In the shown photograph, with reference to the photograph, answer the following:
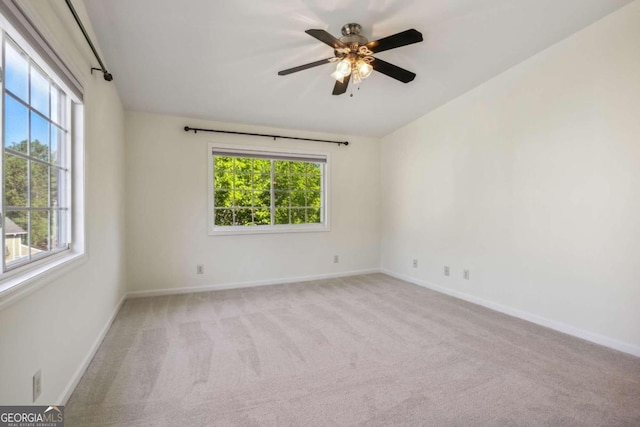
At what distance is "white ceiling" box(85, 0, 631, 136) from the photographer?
90.8 inches

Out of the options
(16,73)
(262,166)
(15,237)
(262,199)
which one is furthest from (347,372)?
(262,166)

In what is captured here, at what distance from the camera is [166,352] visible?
2.36 m

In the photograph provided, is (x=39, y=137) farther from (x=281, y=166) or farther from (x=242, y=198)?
(x=281, y=166)

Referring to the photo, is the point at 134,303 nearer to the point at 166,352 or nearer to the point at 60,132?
the point at 166,352

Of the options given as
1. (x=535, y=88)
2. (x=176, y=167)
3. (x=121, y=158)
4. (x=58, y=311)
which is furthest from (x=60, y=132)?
(x=535, y=88)

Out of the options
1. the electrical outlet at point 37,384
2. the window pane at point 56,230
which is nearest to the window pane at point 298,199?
the window pane at point 56,230

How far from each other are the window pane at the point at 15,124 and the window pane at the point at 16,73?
59mm

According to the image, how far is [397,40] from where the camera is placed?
2117 mm

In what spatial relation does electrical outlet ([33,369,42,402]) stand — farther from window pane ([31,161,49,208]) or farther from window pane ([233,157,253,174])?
window pane ([233,157,253,174])

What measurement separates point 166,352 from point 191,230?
1939 mm

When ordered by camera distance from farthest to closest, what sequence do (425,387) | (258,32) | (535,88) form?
(535,88)
(258,32)
(425,387)

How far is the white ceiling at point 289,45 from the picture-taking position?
231cm

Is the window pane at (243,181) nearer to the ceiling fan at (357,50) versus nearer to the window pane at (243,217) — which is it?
the window pane at (243,217)

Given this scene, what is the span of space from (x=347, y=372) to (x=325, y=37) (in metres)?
2.35
